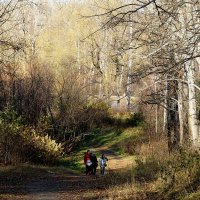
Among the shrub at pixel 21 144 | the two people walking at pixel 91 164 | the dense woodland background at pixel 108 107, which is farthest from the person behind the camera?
the shrub at pixel 21 144

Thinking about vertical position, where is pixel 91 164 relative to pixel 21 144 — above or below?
below

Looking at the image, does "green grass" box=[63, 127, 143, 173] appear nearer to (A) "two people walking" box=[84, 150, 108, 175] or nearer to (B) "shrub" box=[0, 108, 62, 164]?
(B) "shrub" box=[0, 108, 62, 164]

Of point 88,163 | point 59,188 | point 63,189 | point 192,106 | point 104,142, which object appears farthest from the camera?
point 104,142

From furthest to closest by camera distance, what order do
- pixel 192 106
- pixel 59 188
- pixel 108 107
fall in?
pixel 108 107
pixel 59 188
pixel 192 106

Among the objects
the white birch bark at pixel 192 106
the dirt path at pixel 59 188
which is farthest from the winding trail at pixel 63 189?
the white birch bark at pixel 192 106

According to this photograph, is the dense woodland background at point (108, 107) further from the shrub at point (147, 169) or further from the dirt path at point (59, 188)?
the dirt path at point (59, 188)

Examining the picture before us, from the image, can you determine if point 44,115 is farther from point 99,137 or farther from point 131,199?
point 131,199

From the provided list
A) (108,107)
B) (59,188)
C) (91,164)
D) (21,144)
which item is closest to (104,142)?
(108,107)

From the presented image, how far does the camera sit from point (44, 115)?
27250 millimetres

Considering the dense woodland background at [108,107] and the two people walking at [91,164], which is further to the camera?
the two people walking at [91,164]

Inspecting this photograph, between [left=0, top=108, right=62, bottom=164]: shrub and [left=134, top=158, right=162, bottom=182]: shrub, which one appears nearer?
[left=134, top=158, right=162, bottom=182]: shrub

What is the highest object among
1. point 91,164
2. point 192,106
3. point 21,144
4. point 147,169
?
point 192,106

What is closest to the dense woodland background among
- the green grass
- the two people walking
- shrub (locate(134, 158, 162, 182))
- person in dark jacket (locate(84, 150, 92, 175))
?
shrub (locate(134, 158, 162, 182))

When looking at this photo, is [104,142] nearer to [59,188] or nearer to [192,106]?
[59,188]
